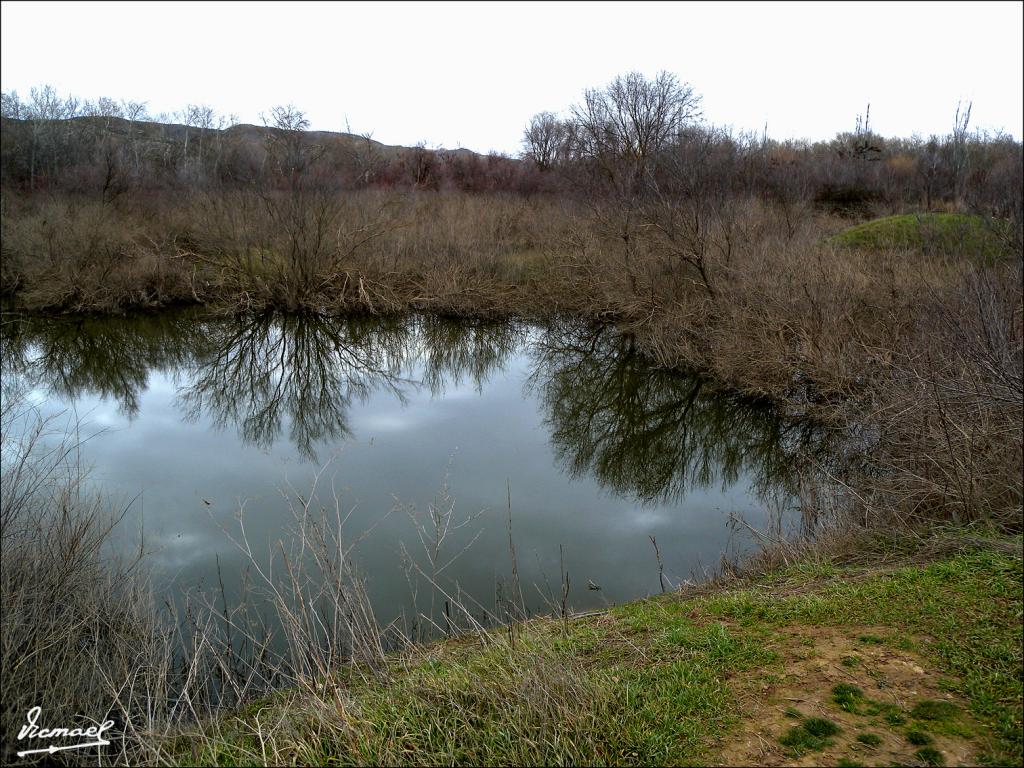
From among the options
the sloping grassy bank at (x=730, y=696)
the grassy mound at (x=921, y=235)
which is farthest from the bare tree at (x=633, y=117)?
the sloping grassy bank at (x=730, y=696)

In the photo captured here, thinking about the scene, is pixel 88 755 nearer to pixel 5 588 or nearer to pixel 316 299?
pixel 5 588

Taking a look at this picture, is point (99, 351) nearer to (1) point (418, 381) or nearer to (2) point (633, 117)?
(1) point (418, 381)

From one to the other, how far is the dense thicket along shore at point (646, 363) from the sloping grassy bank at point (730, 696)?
18 millimetres

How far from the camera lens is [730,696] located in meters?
3.49

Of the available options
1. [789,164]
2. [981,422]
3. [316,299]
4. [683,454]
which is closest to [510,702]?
[981,422]

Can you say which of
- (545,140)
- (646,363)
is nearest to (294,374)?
(646,363)

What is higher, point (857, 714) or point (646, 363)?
point (646, 363)

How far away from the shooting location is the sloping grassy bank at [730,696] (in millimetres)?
3068

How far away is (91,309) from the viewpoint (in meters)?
18.6

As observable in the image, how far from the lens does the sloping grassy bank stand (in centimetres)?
307

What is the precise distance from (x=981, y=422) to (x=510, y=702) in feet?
15.9

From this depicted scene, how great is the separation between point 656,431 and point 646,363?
3660 millimetres

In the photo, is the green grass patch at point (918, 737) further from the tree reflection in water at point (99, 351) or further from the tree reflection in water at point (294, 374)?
the tree reflection in water at point (99, 351)

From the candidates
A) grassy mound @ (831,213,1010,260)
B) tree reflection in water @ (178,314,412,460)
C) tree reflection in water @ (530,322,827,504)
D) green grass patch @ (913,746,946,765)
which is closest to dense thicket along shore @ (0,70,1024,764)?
green grass patch @ (913,746,946,765)
